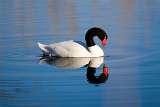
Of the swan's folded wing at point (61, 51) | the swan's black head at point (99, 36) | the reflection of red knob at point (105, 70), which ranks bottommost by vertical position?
the reflection of red knob at point (105, 70)

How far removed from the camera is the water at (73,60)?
10.7 m

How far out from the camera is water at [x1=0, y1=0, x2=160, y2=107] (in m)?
10.7

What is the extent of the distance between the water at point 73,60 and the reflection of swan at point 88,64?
0.05m

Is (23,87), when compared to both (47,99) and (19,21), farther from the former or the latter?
(19,21)

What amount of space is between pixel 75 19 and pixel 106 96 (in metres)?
8.37

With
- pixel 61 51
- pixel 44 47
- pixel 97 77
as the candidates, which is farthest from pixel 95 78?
pixel 44 47

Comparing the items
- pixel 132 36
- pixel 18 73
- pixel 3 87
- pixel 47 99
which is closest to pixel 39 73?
pixel 18 73

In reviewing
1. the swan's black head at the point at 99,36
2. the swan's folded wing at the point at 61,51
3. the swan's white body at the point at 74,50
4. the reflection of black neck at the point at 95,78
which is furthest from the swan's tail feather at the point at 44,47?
the reflection of black neck at the point at 95,78

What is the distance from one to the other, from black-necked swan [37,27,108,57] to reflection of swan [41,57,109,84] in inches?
5.9

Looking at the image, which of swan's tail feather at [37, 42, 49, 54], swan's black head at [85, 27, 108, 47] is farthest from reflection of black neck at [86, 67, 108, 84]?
swan's tail feather at [37, 42, 49, 54]

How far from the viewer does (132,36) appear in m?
16.0

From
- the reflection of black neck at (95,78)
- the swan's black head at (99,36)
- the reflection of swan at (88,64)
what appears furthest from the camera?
the swan's black head at (99,36)

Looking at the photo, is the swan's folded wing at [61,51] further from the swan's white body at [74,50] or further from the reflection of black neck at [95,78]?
the reflection of black neck at [95,78]

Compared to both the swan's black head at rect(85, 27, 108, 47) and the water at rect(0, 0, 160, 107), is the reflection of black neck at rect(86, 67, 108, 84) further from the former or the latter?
the swan's black head at rect(85, 27, 108, 47)
